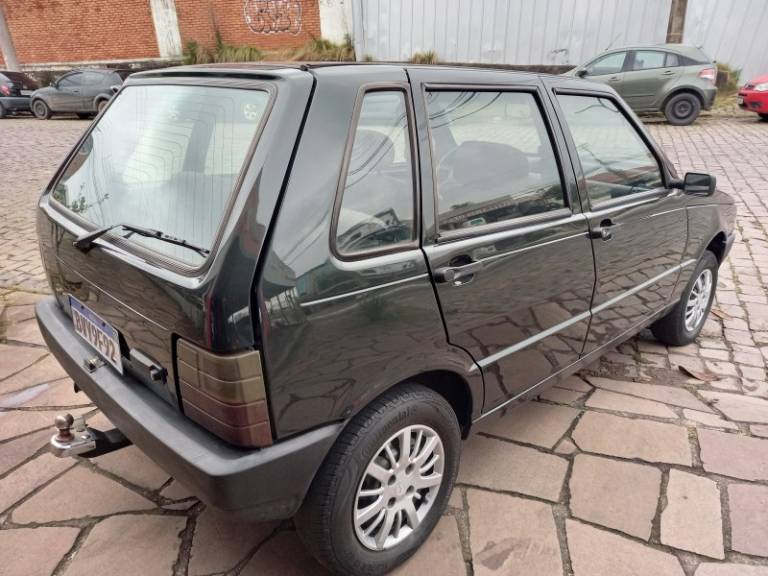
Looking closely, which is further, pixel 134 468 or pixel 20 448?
pixel 20 448

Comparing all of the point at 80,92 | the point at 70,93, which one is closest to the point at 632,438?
the point at 80,92

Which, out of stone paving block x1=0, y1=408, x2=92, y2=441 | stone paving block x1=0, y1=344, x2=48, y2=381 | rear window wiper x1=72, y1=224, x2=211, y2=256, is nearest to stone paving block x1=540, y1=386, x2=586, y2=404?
rear window wiper x1=72, y1=224, x2=211, y2=256

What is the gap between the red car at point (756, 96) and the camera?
1167 centimetres

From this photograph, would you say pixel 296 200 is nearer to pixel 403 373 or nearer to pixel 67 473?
pixel 403 373

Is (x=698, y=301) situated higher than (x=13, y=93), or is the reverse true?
(x=698, y=301)

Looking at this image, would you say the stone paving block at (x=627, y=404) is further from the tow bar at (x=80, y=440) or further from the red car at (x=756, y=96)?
the red car at (x=756, y=96)

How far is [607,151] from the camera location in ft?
8.99

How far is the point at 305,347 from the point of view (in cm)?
154

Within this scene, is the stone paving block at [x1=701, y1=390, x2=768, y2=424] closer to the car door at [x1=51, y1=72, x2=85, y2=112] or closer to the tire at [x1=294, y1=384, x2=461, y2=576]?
the tire at [x1=294, y1=384, x2=461, y2=576]

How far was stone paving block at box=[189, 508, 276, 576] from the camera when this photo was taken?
2023mm

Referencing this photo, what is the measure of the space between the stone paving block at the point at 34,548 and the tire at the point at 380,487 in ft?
3.31

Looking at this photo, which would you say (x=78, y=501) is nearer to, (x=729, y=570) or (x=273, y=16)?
(x=729, y=570)

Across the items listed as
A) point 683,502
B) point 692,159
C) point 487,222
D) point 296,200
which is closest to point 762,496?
point 683,502

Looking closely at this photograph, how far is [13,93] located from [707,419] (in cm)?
1974
